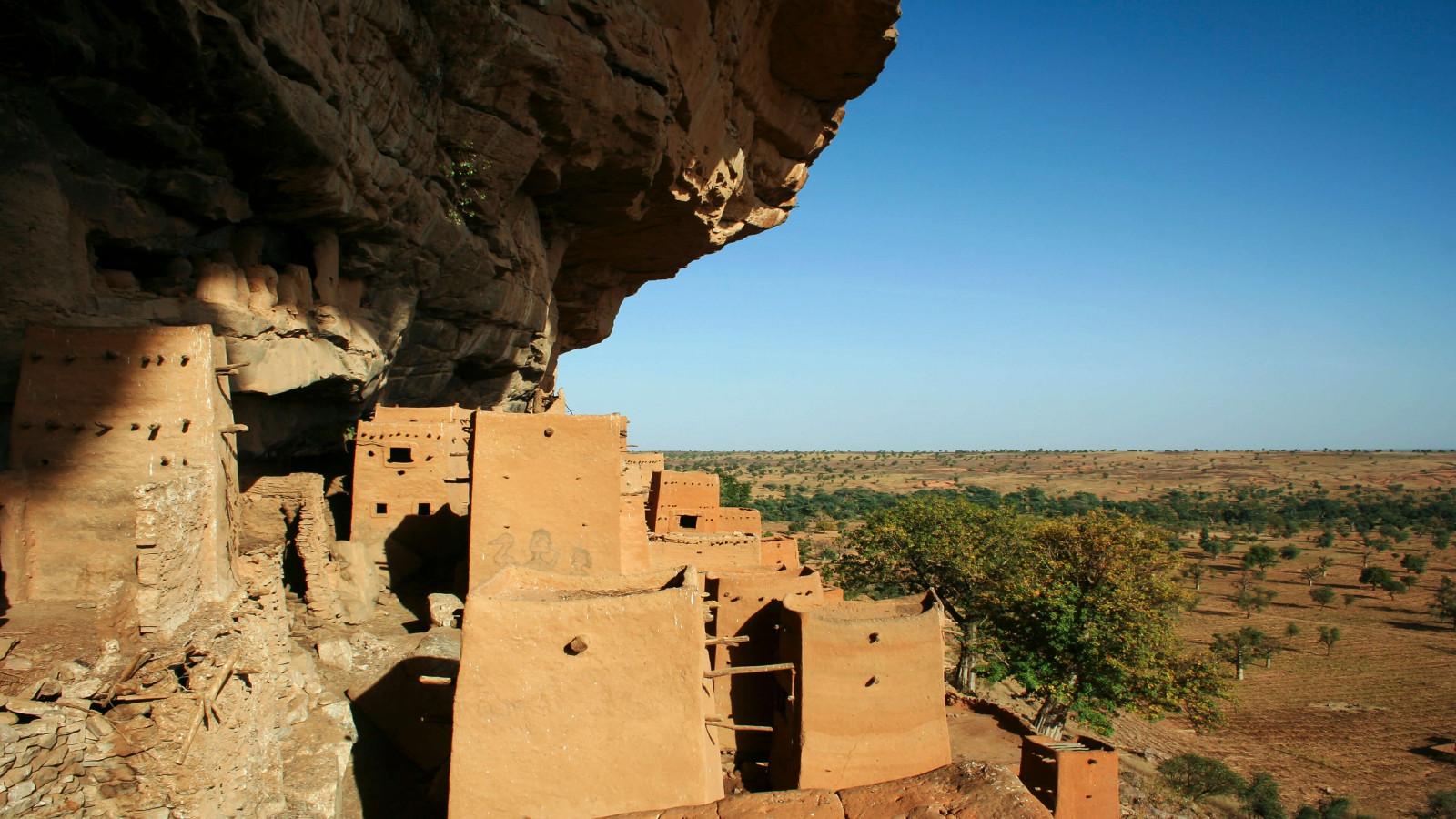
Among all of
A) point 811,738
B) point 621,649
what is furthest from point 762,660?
point 621,649

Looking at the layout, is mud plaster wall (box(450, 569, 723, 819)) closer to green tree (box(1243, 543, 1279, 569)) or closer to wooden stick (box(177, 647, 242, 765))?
wooden stick (box(177, 647, 242, 765))

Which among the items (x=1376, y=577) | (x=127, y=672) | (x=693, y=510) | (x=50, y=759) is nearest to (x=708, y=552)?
(x=693, y=510)

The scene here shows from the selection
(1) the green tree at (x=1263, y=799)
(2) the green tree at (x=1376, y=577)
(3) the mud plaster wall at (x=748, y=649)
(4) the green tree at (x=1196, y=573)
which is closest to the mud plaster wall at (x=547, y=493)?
(3) the mud plaster wall at (x=748, y=649)

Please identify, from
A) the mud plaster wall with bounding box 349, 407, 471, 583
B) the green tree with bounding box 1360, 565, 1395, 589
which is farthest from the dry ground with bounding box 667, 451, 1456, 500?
the mud plaster wall with bounding box 349, 407, 471, 583

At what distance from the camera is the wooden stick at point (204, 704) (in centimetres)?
536

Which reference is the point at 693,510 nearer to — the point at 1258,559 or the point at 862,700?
the point at 862,700

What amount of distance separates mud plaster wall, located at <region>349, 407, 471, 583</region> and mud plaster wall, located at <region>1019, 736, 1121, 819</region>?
867 centimetres

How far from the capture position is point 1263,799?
16828mm

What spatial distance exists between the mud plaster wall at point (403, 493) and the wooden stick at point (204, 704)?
542 centimetres

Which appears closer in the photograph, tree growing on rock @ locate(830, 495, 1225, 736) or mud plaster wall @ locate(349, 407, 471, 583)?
mud plaster wall @ locate(349, 407, 471, 583)

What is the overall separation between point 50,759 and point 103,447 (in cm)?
262

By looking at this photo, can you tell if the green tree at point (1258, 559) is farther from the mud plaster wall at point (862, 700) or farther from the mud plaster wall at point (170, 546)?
the mud plaster wall at point (170, 546)

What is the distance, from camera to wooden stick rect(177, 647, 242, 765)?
536cm

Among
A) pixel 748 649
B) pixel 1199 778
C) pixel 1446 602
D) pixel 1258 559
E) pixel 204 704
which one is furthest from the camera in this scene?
pixel 1258 559
